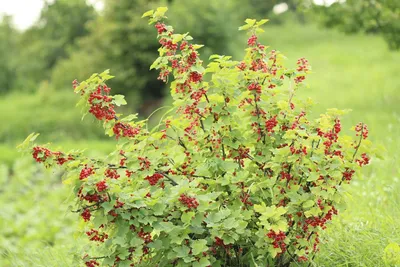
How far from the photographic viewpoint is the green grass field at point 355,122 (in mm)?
3574

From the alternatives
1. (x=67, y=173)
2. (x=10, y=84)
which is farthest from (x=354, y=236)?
(x=10, y=84)

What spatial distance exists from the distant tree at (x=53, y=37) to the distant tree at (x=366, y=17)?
60.9ft

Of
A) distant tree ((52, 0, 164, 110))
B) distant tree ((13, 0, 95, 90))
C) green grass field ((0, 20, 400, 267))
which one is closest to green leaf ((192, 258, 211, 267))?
green grass field ((0, 20, 400, 267))

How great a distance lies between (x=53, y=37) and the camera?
29250mm

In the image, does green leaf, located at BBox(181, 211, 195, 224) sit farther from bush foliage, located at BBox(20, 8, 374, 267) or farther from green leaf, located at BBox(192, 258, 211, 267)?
green leaf, located at BBox(192, 258, 211, 267)

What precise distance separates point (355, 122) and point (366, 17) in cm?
205

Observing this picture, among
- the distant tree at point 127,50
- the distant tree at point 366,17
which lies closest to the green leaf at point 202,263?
the distant tree at point 366,17

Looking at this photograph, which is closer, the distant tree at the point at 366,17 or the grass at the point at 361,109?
the grass at the point at 361,109

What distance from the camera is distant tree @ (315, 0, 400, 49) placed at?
365 inches

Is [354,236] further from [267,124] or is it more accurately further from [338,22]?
[338,22]

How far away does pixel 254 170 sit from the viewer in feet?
10.6

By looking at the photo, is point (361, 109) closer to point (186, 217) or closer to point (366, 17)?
point (366, 17)

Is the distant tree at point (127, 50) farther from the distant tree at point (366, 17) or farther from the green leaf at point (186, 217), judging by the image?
the green leaf at point (186, 217)

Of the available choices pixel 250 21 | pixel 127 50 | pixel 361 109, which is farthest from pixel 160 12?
pixel 127 50
